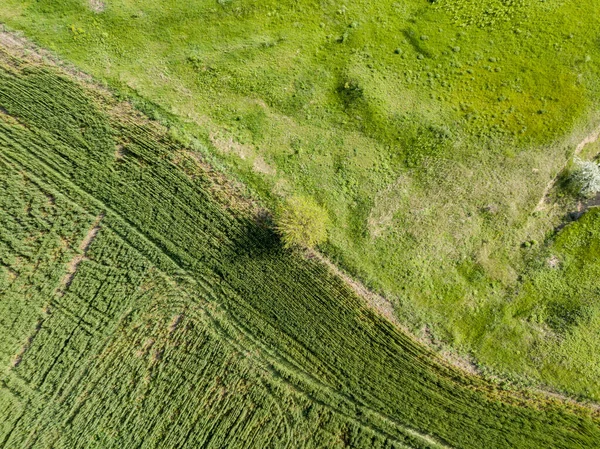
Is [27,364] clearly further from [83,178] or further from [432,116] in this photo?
[432,116]

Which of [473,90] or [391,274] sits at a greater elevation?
[473,90]

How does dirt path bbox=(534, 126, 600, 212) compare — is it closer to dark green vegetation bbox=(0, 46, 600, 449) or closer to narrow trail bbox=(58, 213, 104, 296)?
dark green vegetation bbox=(0, 46, 600, 449)

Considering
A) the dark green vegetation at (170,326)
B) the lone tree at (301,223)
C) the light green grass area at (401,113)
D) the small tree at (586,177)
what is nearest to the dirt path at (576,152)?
the light green grass area at (401,113)

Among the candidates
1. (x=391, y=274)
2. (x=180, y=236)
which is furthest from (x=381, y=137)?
(x=180, y=236)

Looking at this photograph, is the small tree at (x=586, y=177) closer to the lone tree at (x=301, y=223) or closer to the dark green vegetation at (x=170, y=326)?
the dark green vegetation at (x=170, y=326)

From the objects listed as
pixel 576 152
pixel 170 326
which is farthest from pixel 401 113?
pixel 170 326

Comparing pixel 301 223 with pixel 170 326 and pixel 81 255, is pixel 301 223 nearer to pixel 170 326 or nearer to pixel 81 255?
pixel 170 326
